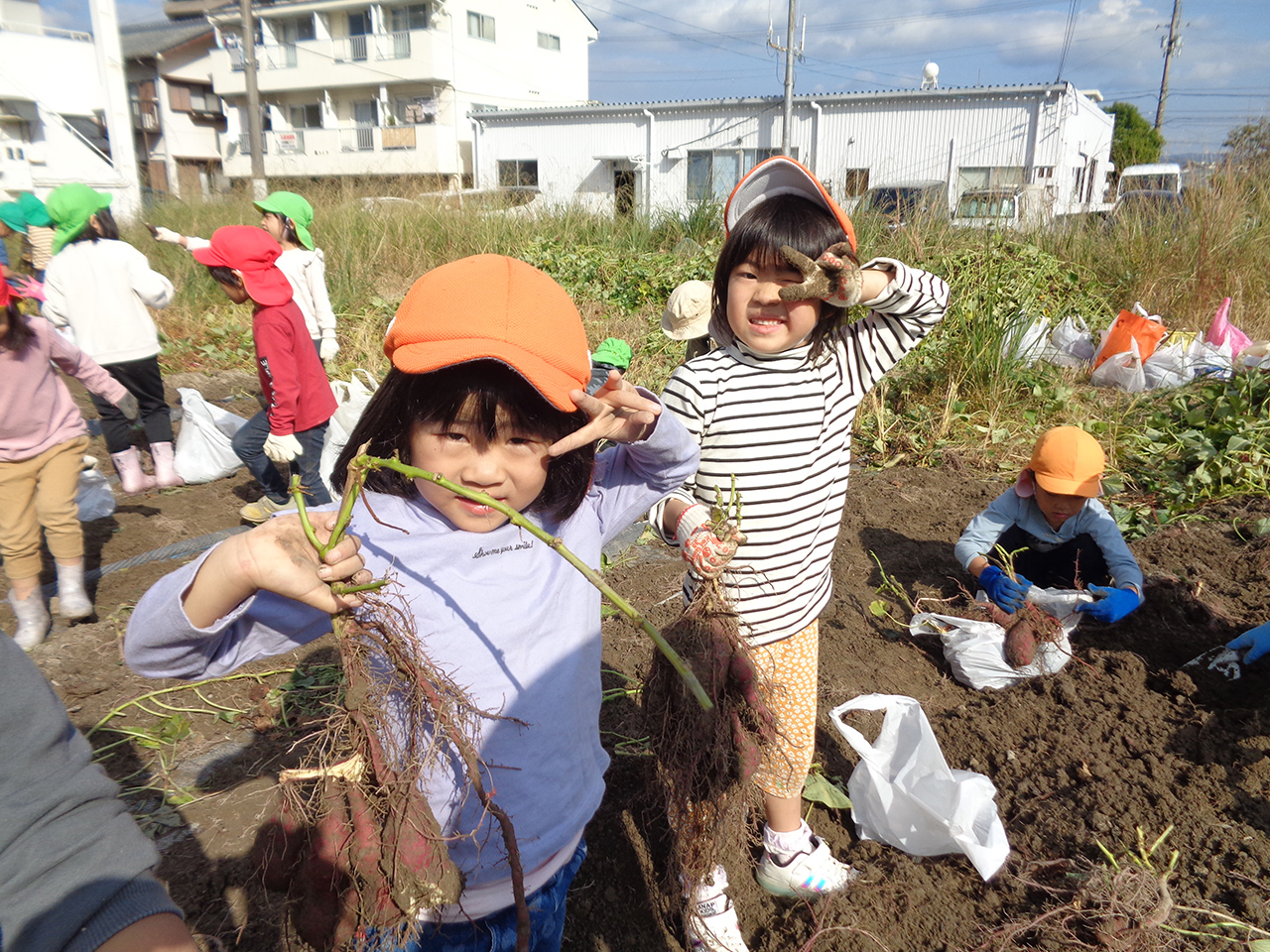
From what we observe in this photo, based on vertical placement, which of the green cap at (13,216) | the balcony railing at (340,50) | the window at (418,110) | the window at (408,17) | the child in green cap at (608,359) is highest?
the window at (408,17)

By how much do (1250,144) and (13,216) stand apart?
1163cm

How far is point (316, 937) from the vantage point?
3.34ft

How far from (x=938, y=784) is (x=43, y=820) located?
1.98m

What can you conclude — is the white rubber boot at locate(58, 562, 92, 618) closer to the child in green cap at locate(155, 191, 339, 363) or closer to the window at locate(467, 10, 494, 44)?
the child in green cap at locate(155, 191, 339, 363)

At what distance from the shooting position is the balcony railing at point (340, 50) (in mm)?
29297

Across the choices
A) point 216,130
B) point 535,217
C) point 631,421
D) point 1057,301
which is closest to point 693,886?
point 631,421

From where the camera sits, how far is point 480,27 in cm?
3077

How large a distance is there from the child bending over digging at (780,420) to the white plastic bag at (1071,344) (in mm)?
5242

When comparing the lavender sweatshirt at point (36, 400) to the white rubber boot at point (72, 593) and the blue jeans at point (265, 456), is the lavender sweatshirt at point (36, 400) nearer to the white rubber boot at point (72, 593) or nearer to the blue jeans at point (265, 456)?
the white rubber boot at point (72, 593)

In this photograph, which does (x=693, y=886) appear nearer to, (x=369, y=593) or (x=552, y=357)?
(x=369, y=593)

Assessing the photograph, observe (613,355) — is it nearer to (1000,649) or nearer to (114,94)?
(1000,649)

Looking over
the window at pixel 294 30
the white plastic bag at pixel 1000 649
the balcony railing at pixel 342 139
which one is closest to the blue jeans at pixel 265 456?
the white plastic bag at pixel 1000 649

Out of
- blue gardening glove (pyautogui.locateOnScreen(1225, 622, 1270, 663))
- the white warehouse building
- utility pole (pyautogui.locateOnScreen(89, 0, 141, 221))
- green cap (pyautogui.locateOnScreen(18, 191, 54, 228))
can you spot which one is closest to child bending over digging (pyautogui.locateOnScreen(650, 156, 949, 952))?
blue gardening glove (pyautogui.locateOnScreen(1225, 622, 1270, 663))

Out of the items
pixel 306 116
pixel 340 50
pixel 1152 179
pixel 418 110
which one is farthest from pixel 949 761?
pixel 306 116
